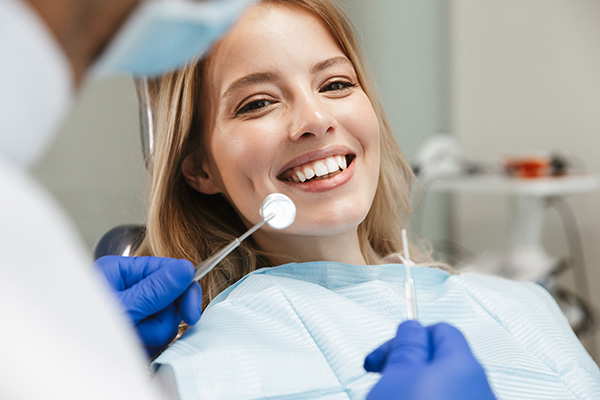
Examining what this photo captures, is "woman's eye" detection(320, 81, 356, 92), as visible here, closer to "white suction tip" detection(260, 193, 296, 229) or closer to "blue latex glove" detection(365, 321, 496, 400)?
"white suction tip" detection(260, 193, 296, 229)

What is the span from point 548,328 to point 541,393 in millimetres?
204

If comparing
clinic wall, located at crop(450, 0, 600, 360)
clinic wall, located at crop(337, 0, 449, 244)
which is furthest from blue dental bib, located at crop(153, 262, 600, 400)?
clinic wall, located at crop(337, 0, 449, 244)

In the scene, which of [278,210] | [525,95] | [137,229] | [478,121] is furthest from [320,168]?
[478,121]

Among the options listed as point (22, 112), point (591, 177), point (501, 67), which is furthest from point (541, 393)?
point (501, 67)

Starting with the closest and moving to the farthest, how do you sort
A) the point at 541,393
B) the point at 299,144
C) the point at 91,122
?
1. the point at 541,393
2. the point at 299,144
3. the point at 91,122

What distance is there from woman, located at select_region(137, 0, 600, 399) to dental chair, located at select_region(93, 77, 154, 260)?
0.09 ft

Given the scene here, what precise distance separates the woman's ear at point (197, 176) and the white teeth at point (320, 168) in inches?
9.0

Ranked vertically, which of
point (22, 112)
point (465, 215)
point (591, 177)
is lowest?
point (465, 215)

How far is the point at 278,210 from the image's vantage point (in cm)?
99

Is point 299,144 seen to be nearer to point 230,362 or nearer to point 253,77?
point 253,77

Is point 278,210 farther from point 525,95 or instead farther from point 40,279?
point 525,95

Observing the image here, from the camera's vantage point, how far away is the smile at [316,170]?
41.4 inches

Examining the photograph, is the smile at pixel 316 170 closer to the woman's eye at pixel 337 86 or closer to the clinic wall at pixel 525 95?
the woman's eye at pixel 337 86

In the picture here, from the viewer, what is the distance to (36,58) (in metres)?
0.40
